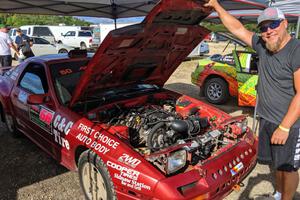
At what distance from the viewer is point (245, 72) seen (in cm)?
625

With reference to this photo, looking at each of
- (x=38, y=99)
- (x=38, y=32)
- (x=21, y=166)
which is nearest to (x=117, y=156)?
(x=38, y=99)

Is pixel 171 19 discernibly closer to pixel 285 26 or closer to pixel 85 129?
pixel 285 26

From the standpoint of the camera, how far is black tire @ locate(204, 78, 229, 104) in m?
7.03

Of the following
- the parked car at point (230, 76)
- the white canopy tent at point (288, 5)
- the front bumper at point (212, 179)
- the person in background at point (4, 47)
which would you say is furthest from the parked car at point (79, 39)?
the front bumper at point (212, 179)

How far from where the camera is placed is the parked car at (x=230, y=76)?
5.82m

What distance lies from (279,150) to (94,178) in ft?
5.80

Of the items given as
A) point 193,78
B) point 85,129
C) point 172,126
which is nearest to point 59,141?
point 85,129

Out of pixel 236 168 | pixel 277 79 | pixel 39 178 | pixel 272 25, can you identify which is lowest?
pixel 39 178

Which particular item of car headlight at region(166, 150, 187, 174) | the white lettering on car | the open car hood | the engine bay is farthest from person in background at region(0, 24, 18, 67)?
car headlight at region(166, 150, 187, 174)

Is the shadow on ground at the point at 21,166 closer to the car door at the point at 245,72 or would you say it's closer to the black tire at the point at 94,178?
the black tire at the point at 94,178

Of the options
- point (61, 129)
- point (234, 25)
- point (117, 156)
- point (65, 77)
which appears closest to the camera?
point (117, 156)

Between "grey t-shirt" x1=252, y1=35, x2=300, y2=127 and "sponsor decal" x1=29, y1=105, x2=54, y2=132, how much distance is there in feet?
7.69

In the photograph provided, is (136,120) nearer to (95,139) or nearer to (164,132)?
(164,132)

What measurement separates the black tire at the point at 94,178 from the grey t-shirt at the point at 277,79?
5.09ft
